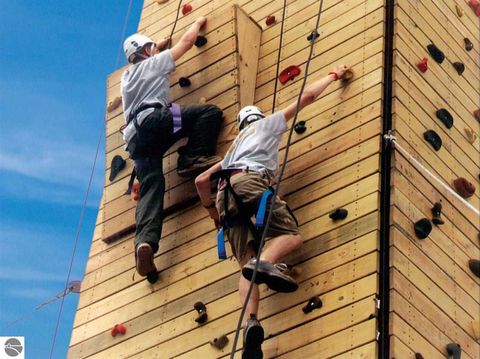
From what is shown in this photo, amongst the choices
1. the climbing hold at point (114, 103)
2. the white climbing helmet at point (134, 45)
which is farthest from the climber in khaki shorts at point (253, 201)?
the climbing hold at point (114, 103)

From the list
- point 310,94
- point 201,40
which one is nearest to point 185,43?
point 201,40

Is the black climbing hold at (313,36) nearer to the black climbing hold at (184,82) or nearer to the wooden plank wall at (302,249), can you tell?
the wooden plank wall at (302,249)

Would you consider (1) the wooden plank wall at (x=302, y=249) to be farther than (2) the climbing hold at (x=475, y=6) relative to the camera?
No

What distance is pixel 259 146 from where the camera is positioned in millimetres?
8211

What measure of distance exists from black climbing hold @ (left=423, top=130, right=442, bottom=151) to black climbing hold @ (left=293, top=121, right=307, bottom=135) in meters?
0.87

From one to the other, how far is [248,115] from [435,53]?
1.65 m

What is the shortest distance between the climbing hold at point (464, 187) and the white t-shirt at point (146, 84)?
7.54ft

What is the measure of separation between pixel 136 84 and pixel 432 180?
8.02 feet

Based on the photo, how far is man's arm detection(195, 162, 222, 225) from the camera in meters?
8.45

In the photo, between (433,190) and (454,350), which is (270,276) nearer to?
(454,350)

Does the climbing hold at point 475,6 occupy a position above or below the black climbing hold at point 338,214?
above

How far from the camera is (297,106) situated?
8117mm
